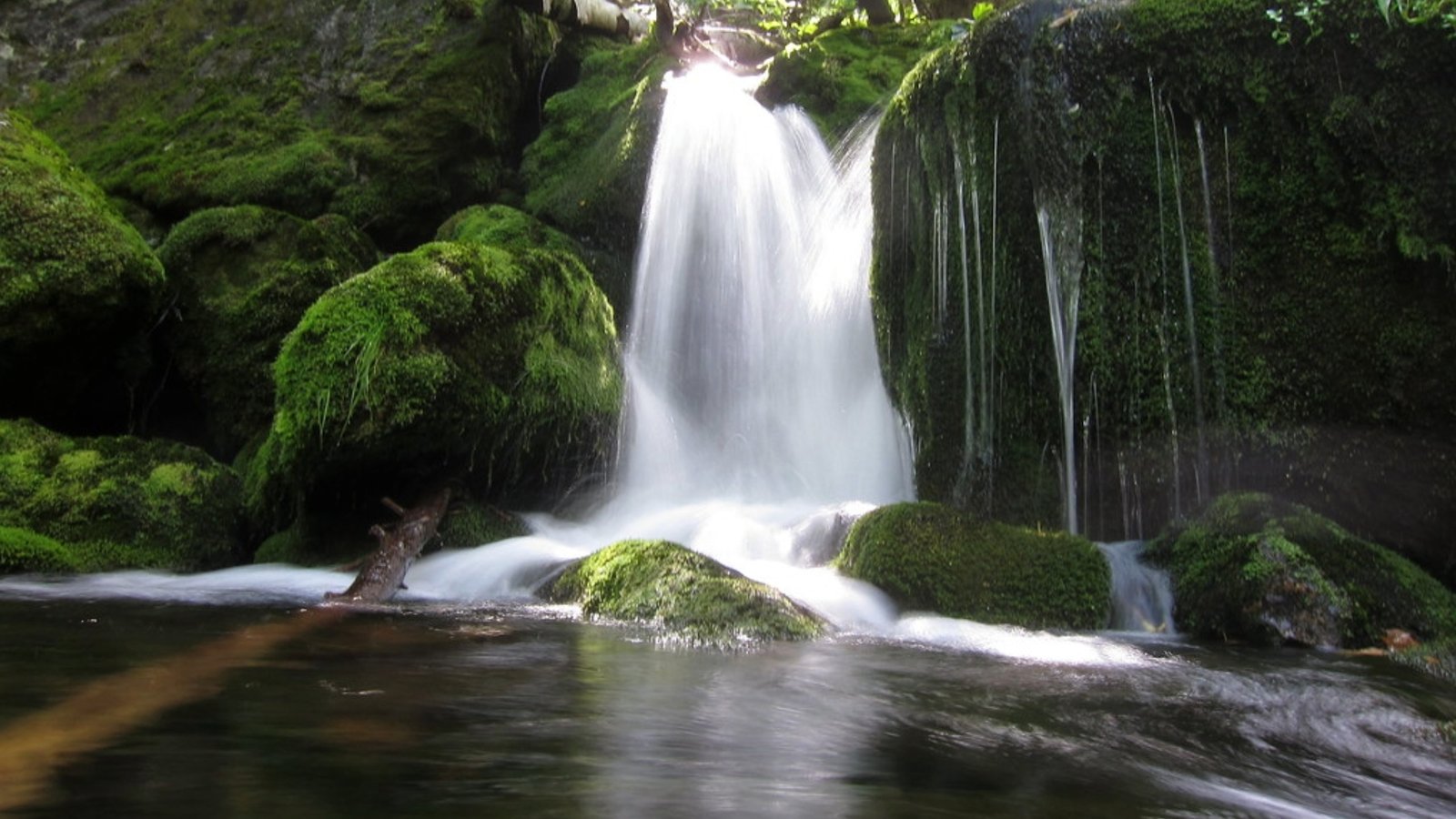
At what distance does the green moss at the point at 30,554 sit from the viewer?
617 centimetres

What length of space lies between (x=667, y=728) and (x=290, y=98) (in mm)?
11922

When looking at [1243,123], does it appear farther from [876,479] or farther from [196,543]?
[196,543]

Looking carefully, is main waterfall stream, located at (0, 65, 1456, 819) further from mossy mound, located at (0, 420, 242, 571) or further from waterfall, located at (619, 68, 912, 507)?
waterfall, located at (619, 68, 912, 507)

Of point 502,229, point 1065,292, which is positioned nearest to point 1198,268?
point 1065,292

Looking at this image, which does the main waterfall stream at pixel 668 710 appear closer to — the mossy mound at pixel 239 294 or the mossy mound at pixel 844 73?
the mossy mound at pixel 239 294

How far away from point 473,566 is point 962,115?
4.54 metres

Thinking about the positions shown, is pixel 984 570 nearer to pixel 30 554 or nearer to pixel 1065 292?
pixel 1065 292

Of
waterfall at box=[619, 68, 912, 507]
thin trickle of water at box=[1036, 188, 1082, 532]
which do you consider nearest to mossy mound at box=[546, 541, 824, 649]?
thin trickle of water at box=[1036, 188, 1082, 532]

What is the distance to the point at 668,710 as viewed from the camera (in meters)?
2.81

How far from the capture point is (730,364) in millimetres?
9688

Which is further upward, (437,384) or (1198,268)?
(1198,268)

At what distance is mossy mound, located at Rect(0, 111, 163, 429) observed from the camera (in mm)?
7715

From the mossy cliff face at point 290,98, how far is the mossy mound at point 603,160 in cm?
66

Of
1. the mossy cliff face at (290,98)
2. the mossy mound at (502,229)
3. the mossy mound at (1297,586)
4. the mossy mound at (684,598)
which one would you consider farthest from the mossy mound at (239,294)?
the mossy mound at (1297,586)
